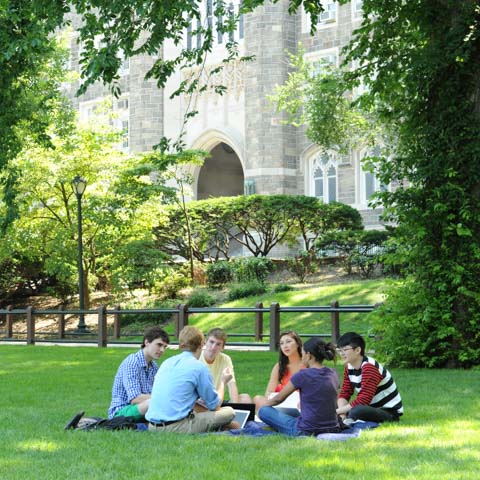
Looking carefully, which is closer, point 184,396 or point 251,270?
point 184,396

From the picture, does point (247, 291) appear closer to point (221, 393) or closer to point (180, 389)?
point (221, 393)

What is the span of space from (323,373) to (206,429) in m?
1.22

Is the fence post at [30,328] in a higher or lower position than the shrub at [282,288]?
lower

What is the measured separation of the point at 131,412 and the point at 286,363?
1.82m

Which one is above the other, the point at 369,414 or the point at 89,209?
the point at 89,209

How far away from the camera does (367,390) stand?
8.88 metres

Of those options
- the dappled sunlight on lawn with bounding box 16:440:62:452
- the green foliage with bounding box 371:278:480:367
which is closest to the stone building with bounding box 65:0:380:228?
the green foliage with bounding box 371:278:480:367

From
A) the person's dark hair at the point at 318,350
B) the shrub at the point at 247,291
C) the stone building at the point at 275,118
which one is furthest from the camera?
the stone building at the point at 275,118

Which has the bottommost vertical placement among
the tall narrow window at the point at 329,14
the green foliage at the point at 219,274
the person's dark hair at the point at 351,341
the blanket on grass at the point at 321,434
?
the blanket on grass at the point at 321,434

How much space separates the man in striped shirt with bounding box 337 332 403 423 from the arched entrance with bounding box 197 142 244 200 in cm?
3430

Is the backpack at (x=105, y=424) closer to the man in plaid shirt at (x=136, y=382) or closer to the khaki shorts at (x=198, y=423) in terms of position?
the man in plaid shirt at (x=136, y=382)

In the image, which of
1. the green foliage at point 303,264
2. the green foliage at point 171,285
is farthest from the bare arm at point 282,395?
the green foliage at point 303,264

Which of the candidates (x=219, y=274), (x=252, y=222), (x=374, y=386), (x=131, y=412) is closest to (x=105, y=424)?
(x=131, y=412)

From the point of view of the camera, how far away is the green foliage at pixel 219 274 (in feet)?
100
